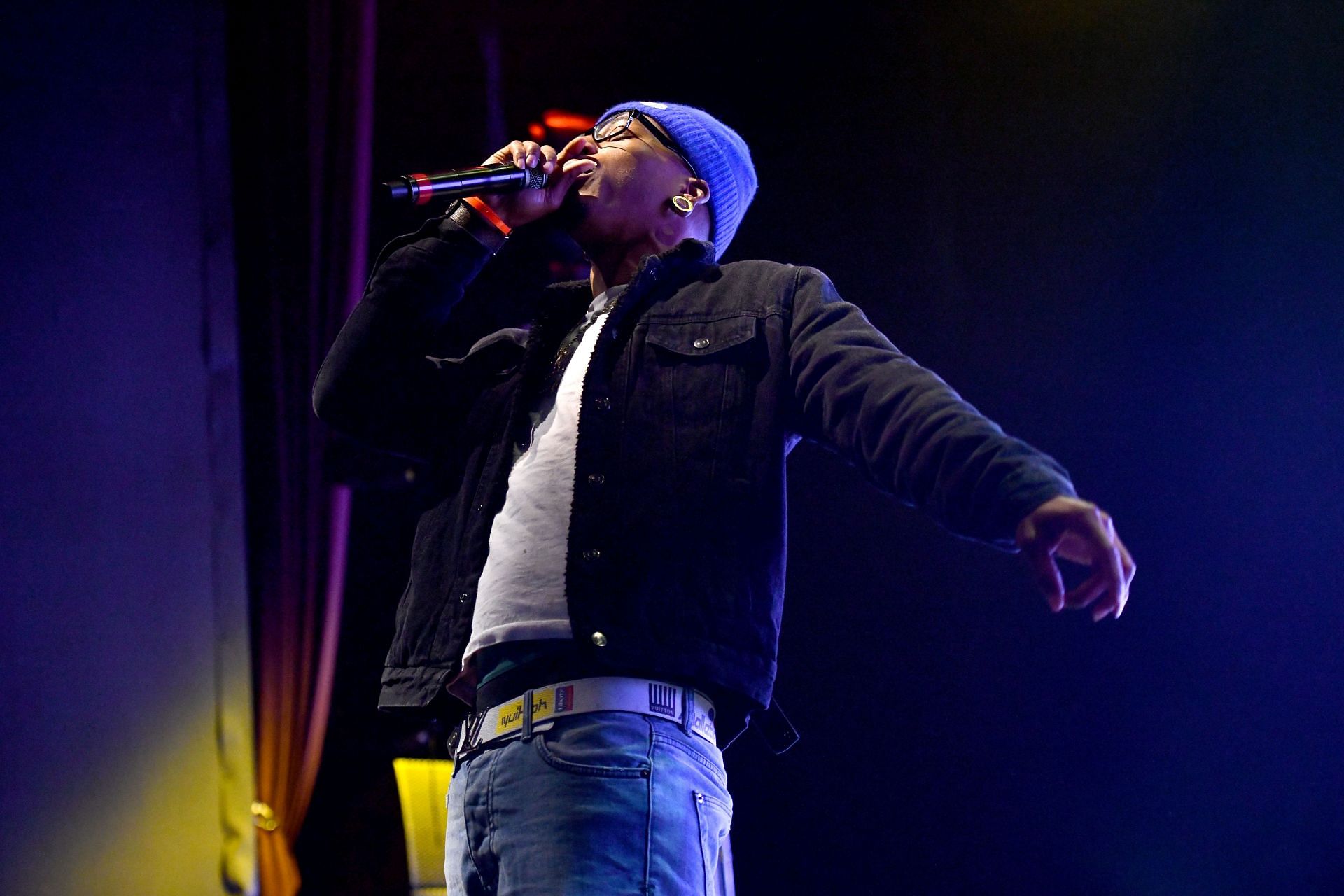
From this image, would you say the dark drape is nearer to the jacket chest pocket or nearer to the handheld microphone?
the handheld microphone

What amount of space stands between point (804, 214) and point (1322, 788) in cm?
182

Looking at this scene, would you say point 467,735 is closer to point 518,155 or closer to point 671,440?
point 671,440

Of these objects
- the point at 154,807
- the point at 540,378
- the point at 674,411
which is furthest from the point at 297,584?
the point at 674,411

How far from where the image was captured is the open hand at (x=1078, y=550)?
0.82m

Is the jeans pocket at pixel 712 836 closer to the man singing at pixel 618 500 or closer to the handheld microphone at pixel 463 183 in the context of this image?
the man singing at pixel 618 500

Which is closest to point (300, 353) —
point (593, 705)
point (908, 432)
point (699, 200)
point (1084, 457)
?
point (699, 200)

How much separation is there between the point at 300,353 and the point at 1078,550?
2.78 meters

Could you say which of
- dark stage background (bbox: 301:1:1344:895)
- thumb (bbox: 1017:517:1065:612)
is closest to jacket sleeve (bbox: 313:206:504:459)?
thumb (bbox: 1017:517:1065:612)

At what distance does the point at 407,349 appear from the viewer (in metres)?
1.44

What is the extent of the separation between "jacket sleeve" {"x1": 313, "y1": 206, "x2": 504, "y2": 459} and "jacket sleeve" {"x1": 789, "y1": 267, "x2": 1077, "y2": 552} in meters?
0.50

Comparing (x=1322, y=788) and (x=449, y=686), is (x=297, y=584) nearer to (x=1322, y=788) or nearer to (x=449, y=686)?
(x=449, y=686)

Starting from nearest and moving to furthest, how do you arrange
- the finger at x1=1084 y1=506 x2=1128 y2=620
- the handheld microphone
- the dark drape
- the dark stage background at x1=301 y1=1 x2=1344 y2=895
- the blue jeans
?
1. the finger at x1=1084 y1=506 x2=1128 y2=620
2. the blue jeans
3. the handheld microphone
4. the dark stage background at x1=301 y1=1 x2=1344 y2=895
5. the dark drape

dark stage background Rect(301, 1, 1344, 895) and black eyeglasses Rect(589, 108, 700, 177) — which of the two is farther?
dark stage background Rect(301, 1, 1344, 895)

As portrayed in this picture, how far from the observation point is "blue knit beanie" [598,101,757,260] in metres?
1.63
